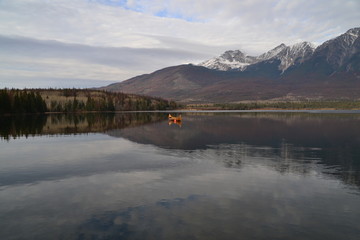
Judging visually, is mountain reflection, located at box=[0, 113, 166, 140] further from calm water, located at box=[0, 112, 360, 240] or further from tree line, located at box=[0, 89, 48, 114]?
tree line, located at box=[0, 89, 48, 114]

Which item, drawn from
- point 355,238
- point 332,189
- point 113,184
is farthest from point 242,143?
point 355,238

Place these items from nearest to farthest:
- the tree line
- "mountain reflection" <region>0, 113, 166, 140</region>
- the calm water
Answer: the calm water
"mountain reflection" <region>0, 113, 166, 140</region>
the tree line

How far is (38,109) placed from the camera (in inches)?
6850

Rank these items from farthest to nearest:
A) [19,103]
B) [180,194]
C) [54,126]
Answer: [19,103] < [54,126] < [180,194]

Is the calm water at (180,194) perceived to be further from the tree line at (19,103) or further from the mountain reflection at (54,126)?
the tree line at (19,103)

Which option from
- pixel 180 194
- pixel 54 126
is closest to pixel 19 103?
pixel 54 126

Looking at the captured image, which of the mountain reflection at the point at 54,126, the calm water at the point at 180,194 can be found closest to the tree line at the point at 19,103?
the mountain reflection at the point at 54,126

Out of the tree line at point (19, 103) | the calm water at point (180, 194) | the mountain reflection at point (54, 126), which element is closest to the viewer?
the calm water at point (180, 194)

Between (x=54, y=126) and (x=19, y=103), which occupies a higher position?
(x=19, y=103)

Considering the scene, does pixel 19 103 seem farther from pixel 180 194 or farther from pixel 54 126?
pixel 180 194

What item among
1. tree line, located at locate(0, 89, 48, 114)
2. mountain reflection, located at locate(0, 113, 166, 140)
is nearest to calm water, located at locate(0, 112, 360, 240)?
mountain reflection, located at locate(0, 113, 166, 140)

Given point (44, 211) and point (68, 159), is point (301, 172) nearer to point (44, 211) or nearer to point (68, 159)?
point (44, 211)

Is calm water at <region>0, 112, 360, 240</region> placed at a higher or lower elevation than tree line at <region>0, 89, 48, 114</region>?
lower

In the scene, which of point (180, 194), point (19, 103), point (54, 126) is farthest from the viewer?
point (19, 103)
